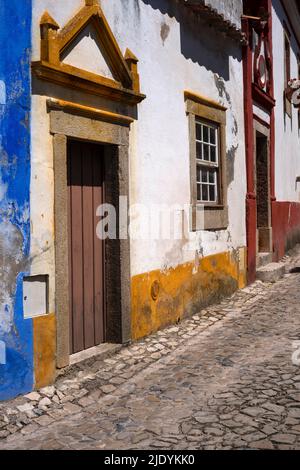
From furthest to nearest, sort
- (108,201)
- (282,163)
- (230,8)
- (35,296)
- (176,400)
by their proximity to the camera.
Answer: (282,163) < (230,8) < (108,201) < (35,296) < (176,400)

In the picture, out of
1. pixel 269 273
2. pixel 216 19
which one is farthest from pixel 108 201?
pixel 269 273

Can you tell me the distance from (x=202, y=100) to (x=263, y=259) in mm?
3990

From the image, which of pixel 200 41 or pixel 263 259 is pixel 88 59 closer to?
pixel 200 41

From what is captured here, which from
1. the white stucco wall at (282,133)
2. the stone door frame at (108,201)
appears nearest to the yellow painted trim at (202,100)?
the stone door frame at (108,201)

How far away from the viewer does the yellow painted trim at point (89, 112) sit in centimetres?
434

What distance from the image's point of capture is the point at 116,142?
17.0 feet

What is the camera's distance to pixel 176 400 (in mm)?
4047

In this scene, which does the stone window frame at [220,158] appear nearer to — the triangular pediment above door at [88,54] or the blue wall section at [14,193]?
the triangular pediment above door at [88,54]

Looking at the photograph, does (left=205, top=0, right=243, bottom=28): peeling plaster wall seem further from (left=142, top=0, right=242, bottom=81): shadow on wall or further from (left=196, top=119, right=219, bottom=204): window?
(left=196, top=119, right=219, bottom=204): window

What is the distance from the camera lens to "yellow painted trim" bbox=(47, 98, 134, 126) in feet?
14.2

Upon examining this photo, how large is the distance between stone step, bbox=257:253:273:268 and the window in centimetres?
251

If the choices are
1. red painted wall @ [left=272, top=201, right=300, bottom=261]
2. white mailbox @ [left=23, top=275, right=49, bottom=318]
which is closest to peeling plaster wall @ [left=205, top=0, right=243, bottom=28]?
red painted wall @ [left=272, top=201, right=300, bottom=261]

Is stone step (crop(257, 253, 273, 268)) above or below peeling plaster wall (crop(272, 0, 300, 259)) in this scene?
below
